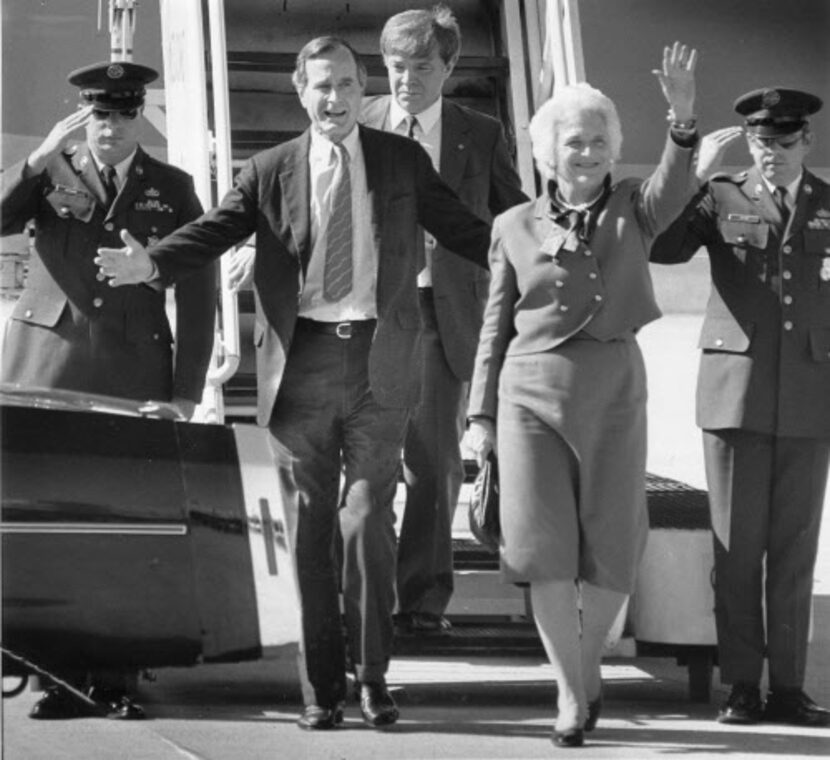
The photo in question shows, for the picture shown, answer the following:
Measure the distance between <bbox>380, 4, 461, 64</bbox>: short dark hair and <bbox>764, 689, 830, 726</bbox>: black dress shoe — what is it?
6.75 feet

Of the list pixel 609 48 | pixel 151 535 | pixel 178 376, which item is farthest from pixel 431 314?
pixel 609 48

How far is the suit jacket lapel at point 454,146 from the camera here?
7477mm

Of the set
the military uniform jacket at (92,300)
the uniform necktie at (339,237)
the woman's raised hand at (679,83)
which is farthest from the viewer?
the military uniform jacket at (92,300)

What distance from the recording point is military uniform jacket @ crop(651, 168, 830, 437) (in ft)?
23.0

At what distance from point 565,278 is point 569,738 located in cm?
116

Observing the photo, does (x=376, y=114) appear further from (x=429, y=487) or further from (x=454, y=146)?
(x=429, y=487)

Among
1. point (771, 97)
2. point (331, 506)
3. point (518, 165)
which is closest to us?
point (331, 506)

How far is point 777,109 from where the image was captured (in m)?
6.98

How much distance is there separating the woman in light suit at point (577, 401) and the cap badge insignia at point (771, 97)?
0.57 m

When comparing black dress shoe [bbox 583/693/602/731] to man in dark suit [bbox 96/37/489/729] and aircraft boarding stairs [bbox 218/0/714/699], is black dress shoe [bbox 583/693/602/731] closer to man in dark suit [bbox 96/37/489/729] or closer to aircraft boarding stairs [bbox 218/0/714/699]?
man in dark suit [bbox 96/37/489/729]

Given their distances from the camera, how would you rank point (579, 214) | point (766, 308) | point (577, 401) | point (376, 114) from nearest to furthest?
point (577, 401), point (579, 214), point (766, 308), point (376, 114)

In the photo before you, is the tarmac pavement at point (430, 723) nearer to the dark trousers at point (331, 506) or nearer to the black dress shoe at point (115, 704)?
the black dress shoe at point (115, 704)

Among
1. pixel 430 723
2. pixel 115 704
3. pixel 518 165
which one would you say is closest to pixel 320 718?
pixel 430 723

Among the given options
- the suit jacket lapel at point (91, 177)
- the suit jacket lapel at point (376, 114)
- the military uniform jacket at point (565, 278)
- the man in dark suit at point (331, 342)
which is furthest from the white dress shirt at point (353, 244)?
the suit jacket lapel at point (376, 114)
